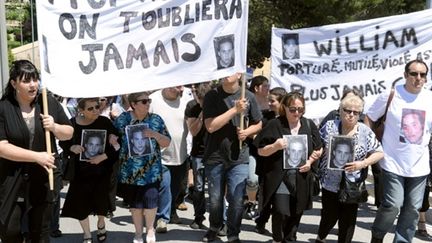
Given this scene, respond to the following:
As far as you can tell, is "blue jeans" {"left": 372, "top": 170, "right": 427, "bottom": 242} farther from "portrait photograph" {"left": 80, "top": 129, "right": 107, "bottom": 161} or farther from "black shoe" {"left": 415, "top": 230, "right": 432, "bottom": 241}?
"portrait photograph" {"left": 80, "top": 129, "right": 107, "bottom": 161}

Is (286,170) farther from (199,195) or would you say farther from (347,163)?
(199,195)

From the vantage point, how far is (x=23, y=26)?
5794 cm

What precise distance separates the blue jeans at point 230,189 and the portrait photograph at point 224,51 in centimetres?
101

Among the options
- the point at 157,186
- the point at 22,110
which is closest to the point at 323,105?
the point at 157,186

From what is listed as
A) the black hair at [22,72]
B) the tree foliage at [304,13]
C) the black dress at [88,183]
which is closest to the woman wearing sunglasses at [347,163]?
the black dress at [88,183]

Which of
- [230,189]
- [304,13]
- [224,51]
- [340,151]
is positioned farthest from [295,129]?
[304,13]

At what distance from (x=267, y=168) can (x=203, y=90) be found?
1.80m

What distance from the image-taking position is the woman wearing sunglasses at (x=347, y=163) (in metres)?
5.05

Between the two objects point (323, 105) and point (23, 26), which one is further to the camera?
point (23, 26)

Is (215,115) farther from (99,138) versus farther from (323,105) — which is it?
(323,105)

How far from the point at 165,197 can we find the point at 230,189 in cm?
92

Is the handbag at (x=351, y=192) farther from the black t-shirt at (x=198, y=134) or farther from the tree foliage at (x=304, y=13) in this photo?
the tree foliage at (x=304, y=13)

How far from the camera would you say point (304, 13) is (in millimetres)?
21547

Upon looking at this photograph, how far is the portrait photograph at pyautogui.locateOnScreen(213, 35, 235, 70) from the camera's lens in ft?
17.3
